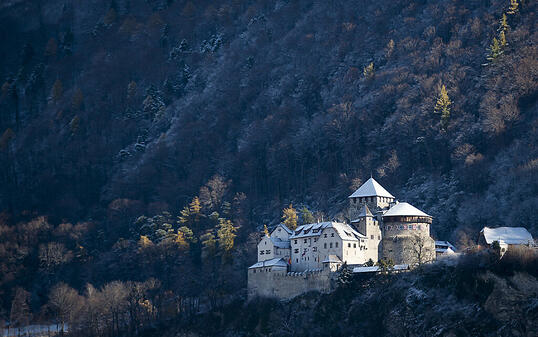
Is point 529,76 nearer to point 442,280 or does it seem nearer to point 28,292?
point 442,280

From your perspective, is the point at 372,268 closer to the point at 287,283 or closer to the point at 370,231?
the point at 370,231

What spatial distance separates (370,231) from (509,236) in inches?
598

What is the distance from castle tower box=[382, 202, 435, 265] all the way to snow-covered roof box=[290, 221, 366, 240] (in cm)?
311

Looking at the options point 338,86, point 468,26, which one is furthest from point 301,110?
point 468,26

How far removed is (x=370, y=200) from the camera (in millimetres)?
103625

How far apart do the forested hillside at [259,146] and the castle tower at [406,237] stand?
978 cm

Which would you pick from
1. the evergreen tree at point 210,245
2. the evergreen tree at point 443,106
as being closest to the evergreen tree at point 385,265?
the evergreen tree at point 210,245

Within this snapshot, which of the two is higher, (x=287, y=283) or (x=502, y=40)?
(x=502, y=40)

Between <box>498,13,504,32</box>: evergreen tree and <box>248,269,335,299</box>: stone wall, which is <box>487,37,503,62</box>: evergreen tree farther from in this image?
<box>248,269,335,299</box>: stone wall

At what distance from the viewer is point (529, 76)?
13512 centimetres

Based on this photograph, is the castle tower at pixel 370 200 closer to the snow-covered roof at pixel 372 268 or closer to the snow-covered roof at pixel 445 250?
the snow-covered roof at pixel 445 250

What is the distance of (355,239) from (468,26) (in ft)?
233

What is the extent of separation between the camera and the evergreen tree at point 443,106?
134m

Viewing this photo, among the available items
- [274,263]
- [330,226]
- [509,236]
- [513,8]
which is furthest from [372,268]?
[513,8]
